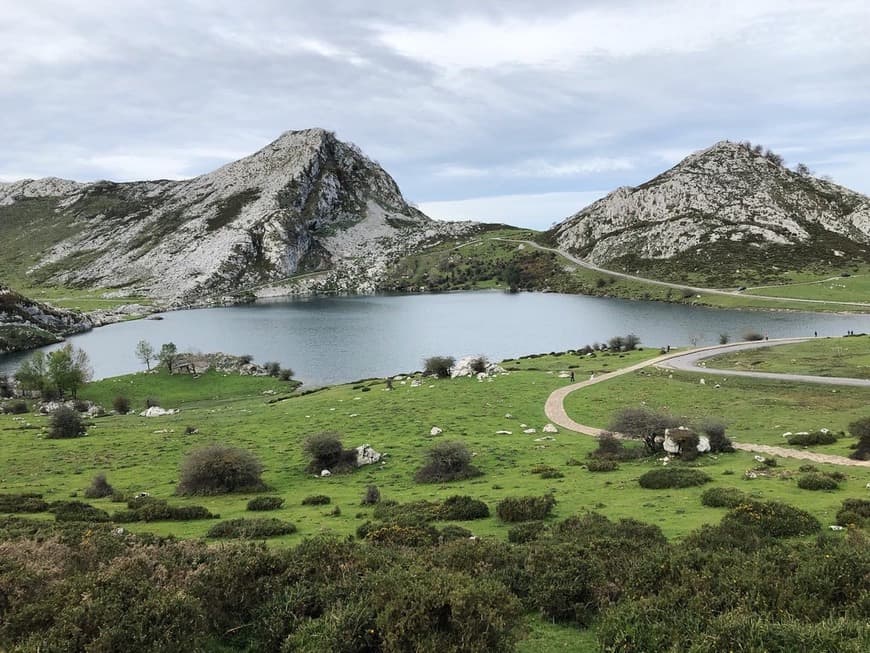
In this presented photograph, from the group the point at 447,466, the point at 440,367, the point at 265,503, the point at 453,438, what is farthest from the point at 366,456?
the point at 440,367

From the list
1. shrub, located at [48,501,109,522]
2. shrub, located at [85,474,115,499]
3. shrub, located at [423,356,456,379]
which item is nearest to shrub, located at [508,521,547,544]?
shrub, located at [48,501,109,522]

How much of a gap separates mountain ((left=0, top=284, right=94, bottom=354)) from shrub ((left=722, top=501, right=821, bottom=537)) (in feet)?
567

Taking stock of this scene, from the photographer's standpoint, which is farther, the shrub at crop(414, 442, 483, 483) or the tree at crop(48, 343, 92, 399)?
the tree at crop(48, 343, 92, 399)

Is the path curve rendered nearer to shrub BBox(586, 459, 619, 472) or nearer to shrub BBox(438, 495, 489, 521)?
shrub BBox(586, 459, 619, 472)

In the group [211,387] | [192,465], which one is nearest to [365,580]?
[192,465]

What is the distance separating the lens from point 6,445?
4644 cm

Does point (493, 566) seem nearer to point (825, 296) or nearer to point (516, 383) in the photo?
point (516, 383)

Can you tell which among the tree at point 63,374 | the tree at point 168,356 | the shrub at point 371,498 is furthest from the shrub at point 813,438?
the tree at point 168,356

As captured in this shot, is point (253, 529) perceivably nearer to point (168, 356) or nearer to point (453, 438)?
point (453, 438)

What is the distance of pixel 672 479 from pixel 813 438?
1446cm

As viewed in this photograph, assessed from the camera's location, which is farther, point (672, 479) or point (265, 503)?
point (265, 503)

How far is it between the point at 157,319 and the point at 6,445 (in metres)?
164

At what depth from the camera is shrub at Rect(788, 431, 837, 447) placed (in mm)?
34469

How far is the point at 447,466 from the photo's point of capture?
114ft
